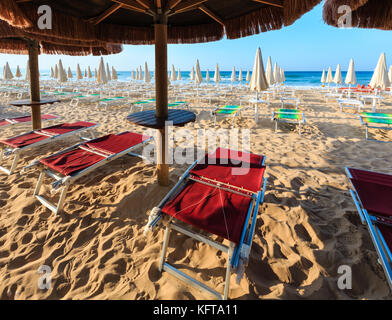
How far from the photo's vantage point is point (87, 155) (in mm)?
3109

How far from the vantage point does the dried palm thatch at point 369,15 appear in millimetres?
1911

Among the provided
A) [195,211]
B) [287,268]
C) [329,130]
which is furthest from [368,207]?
[329,130]

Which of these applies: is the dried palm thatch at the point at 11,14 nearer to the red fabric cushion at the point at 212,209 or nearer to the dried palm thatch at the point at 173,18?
the dried palm thatch at the point at 173,18

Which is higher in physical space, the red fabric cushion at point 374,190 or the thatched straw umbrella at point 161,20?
the thatched straw umbrella at point 161,20

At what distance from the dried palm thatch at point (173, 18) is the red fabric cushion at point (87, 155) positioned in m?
1.66

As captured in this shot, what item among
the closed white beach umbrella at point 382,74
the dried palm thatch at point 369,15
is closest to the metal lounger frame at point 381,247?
the dried palm thatch at point 369,15

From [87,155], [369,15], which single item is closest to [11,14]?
[87,155]

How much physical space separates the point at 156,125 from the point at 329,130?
5999 millimetres

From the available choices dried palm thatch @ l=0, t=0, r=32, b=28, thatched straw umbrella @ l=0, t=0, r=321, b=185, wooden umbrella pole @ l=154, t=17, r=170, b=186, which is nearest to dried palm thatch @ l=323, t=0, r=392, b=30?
thatched straw umbrella @ l=0, t=0, r=321, b=185

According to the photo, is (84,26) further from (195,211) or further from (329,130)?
(329,130)

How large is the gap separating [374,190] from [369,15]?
1849mm

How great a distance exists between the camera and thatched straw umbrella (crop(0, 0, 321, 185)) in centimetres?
227

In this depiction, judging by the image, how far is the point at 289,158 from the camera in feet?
13.4
